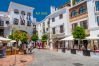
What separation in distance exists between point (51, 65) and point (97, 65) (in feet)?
13.5

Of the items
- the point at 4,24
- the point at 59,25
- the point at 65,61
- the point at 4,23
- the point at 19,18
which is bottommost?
the point at 65,61

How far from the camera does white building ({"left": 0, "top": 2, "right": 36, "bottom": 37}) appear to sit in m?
53.8

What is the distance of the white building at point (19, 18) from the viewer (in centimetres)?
5375

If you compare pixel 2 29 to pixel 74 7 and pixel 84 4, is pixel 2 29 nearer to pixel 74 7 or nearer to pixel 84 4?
pixel 74 7

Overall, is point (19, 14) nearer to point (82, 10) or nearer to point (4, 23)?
point (4, 23)

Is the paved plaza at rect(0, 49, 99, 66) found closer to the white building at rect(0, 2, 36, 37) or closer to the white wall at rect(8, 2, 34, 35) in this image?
the white building at rect(0, 2, 36, 37)

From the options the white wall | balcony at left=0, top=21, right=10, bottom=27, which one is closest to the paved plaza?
balcony at left=0, top=21, right=10, bottom=27

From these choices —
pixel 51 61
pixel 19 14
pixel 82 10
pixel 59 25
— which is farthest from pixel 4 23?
pixel 51 61

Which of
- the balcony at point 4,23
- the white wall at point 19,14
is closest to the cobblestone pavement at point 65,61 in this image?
the balcony at point 4,23

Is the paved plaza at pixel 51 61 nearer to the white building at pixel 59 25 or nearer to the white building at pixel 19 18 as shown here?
the white building at pixel 59 25

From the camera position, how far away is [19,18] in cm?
5544

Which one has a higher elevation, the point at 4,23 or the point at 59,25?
the point at 4,23

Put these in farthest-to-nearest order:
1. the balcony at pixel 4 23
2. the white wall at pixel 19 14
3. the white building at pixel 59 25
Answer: the white wall at pixel 19 14, the balcony at pixel 4 23, the white building at pixel 59 25

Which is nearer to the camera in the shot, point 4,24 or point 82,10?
point 82,10
